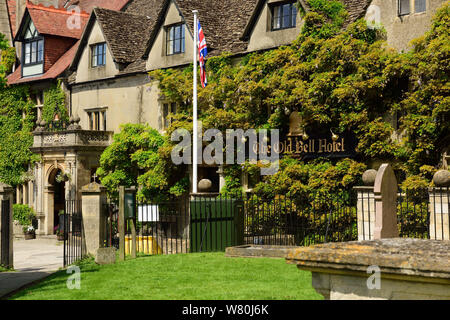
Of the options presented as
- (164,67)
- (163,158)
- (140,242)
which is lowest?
(140,242)

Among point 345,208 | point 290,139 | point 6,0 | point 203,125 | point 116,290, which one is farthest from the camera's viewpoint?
point 6,0

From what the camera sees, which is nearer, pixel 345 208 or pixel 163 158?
pixel 345 208

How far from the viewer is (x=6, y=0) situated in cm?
3838

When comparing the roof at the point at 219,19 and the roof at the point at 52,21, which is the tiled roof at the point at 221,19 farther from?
the roof at the point at 52,21

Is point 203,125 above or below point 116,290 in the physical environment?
above

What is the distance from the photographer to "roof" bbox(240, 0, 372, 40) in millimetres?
20953

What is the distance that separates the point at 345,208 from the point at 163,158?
8.80m

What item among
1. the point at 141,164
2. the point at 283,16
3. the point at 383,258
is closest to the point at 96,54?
the point at 141,164

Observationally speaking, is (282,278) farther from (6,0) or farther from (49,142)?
(6,0)

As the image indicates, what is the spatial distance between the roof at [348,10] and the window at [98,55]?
8.67 m

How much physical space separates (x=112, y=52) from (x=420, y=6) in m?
14.5

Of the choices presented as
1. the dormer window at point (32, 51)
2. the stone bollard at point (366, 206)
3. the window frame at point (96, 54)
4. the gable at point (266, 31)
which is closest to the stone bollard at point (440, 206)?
the stone bollard at point (366, 206)

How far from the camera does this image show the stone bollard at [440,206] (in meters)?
14.3
